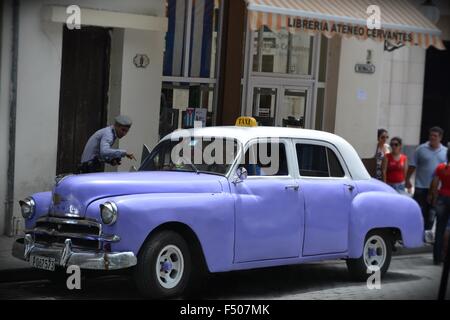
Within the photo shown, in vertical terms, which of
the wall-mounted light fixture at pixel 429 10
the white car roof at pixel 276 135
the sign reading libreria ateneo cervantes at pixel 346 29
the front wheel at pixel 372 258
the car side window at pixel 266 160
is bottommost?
the front wheel at pixel 372 258

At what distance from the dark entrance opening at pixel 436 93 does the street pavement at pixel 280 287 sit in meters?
10.0

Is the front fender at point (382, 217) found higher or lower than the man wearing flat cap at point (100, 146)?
lower

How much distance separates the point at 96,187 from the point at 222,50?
Answer: 6544 millimetres

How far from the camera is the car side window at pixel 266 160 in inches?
374

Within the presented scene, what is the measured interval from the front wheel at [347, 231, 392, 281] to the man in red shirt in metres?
1.88

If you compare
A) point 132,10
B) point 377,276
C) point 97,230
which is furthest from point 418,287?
point 132,10

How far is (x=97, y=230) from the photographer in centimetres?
836

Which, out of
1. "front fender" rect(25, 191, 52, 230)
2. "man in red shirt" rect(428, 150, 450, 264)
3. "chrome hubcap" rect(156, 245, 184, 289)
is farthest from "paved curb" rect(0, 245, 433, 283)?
"man in red shirt" rect(428, 150, 450, 264)

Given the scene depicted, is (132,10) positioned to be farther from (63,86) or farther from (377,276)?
(377,276)

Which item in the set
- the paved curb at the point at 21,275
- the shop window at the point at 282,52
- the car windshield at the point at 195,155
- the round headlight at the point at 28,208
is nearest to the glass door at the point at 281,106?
the shop window at the point at 282,52

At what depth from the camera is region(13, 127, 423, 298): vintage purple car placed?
8.41m

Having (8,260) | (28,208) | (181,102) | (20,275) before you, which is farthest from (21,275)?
(181,102)

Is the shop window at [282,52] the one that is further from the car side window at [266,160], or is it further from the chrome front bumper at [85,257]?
the chrome front bumper at [85,257]

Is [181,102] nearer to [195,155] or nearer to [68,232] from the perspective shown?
[195,155]
